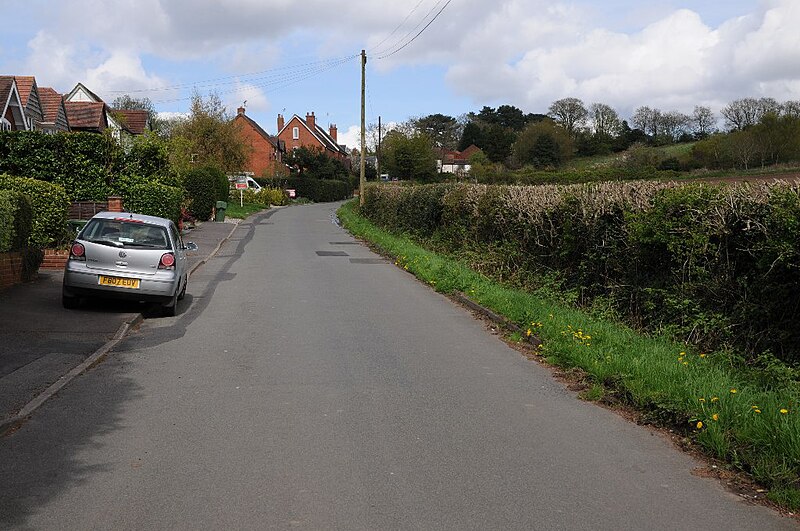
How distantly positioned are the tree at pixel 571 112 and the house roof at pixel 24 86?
6371 centimetres

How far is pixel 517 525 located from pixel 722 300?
17.9 feet

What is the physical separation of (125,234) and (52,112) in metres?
29.2

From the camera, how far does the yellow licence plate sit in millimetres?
12016

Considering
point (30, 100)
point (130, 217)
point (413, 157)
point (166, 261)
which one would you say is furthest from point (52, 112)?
point (413, 157)

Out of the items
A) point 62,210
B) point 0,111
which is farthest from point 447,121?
point 62,210

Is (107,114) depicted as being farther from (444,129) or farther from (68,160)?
(444,129)

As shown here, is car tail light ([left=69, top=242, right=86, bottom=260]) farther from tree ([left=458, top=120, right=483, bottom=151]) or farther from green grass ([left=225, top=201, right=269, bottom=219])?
tree ([left=458, top=120, right=483, bottom=151])

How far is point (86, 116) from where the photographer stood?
43.0 m

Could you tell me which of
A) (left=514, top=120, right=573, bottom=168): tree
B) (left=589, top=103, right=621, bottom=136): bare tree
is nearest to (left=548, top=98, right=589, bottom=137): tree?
(left=589, top=103, right=621, bottom=136): bare tree

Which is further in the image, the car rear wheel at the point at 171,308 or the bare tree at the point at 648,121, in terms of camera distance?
the bare tree at the point at 648,121

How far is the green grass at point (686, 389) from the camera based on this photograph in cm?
529

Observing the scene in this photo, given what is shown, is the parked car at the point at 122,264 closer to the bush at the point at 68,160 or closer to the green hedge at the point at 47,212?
the green hedge at the point at 47,212

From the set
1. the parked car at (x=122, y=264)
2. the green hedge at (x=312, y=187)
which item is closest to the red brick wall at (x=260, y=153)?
the green hedge at (x=312, y=187)

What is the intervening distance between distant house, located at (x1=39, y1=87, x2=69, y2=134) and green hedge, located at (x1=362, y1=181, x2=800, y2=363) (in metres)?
28.2
